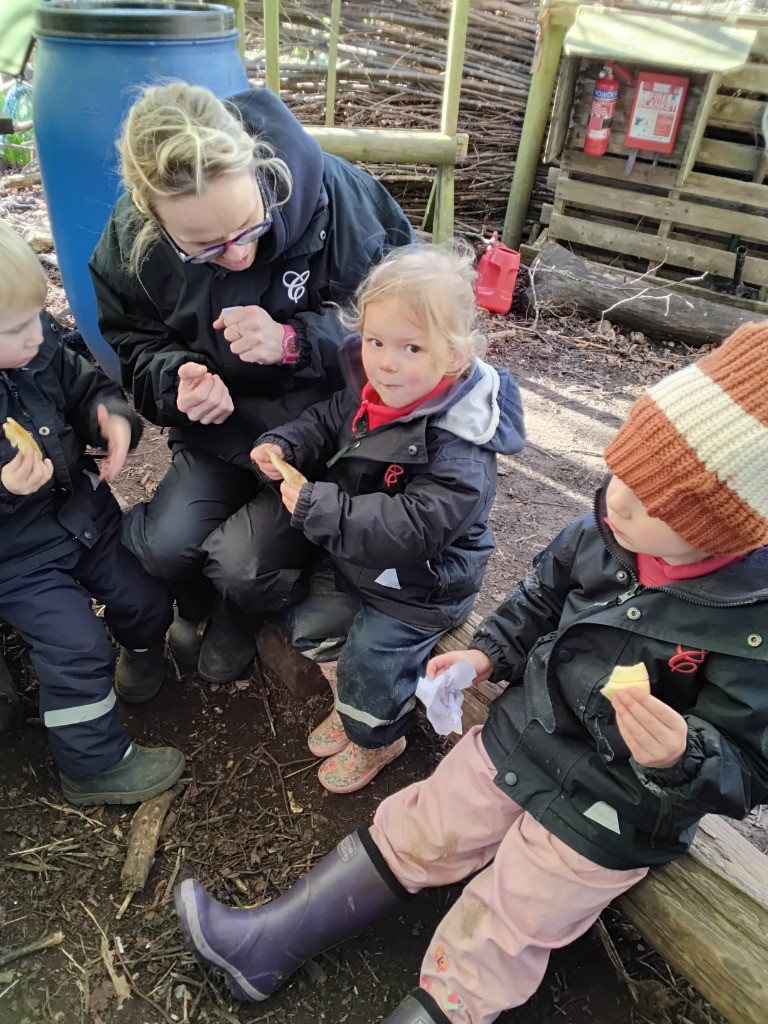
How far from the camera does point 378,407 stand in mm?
1833

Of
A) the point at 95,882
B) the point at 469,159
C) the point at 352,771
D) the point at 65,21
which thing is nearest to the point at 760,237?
the point at 469,159

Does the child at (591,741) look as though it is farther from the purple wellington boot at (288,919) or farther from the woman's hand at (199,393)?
the woman's hand at (199,393)

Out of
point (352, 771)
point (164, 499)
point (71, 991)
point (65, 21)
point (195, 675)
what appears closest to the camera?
point (71, 991)

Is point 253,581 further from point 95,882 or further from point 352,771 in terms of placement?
point 95,882

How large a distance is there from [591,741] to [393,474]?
29.1 inches

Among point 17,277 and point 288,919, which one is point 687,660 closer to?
point 288,919

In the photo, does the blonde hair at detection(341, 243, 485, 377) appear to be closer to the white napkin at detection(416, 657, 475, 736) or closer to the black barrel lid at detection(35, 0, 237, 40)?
the white napkin at detection(416, 657, 475, 736)

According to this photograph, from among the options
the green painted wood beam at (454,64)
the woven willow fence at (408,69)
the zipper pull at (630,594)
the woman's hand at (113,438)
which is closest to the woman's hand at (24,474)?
the woman's hand at (113,438)

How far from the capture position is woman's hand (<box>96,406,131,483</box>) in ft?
6.59

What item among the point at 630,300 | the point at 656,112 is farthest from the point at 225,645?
the point at 656,112

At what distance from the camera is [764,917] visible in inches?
56.9

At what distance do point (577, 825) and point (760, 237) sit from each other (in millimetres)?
4861

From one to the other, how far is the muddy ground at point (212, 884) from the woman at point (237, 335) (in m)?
0.23

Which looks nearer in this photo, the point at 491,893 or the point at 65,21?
the point at 491,893
